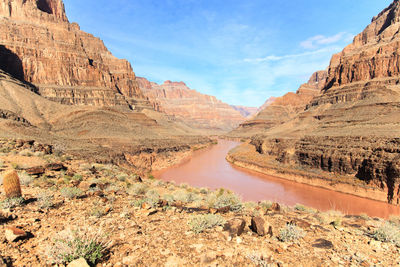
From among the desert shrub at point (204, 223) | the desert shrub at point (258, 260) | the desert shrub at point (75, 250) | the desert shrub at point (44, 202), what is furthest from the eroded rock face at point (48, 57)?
the desert shrub at point (258, 260)

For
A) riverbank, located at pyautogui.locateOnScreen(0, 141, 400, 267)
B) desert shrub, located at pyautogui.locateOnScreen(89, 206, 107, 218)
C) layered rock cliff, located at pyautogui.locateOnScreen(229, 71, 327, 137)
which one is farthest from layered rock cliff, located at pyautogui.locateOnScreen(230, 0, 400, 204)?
layered rock cliff, located at pyautogui.locateOnScreen(229, 71, 327, 137)

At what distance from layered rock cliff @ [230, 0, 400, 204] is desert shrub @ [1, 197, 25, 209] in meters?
29.8

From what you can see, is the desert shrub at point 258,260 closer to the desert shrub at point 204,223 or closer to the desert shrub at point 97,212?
the desert shrub at point 204,223

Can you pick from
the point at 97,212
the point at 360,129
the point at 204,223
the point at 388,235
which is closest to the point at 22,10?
the point at 97,212

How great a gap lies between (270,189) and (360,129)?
21959mm

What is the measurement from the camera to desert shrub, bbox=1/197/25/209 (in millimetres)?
5542

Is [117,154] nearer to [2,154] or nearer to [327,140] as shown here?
[2,154]

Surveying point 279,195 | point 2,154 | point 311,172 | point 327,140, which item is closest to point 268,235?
point 2,154

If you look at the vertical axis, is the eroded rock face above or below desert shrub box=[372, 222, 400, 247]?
above

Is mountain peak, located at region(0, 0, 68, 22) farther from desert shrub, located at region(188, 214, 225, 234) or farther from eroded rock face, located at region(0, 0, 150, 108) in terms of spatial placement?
desert shrub, located at region(188, 214, 225, 234)

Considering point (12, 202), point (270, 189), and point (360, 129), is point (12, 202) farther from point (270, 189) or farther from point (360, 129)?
point (360, 129)

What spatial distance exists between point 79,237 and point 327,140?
4011 cm

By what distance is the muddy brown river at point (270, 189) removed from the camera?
21.4 metres

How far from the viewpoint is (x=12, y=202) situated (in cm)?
574
